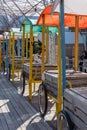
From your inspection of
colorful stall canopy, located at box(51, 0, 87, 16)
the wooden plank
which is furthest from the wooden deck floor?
colorful stall canopy, located at box(51, 0, 87, 16)

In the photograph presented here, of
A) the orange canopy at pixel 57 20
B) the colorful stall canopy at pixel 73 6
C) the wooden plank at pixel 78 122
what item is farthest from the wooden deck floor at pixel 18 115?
the colorful stall canopy at pixel 73 6

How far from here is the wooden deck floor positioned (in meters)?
6.97

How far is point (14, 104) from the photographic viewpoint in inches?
362

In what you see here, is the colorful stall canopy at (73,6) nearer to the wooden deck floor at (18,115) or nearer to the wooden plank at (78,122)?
the wooden plank at (78,122)

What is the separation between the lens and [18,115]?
7895 mm

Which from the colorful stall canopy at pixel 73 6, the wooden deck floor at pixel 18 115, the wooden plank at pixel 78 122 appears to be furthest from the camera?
the wooden deck floor at pixel 18 115

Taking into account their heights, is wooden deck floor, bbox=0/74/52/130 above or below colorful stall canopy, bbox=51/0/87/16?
below

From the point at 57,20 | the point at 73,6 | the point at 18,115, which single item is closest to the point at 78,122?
the point at 73,6

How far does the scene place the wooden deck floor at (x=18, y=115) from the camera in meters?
6.97

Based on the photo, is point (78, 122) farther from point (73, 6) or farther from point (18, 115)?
point (18, 115)

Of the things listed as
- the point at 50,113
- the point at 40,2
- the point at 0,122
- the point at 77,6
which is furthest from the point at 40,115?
the point at 40,2

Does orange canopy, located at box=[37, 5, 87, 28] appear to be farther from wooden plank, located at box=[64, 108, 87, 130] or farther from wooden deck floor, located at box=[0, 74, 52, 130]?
wooden plank, located at box=[64, 108, 87, 130]

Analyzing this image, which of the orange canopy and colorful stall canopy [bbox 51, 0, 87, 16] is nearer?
colorful stall canopy [bbox 51, 0, 87, 16]


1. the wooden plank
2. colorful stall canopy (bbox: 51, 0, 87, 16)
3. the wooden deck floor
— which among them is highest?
colorful stall canopy (bbox: 51, 0, 87, 16)
